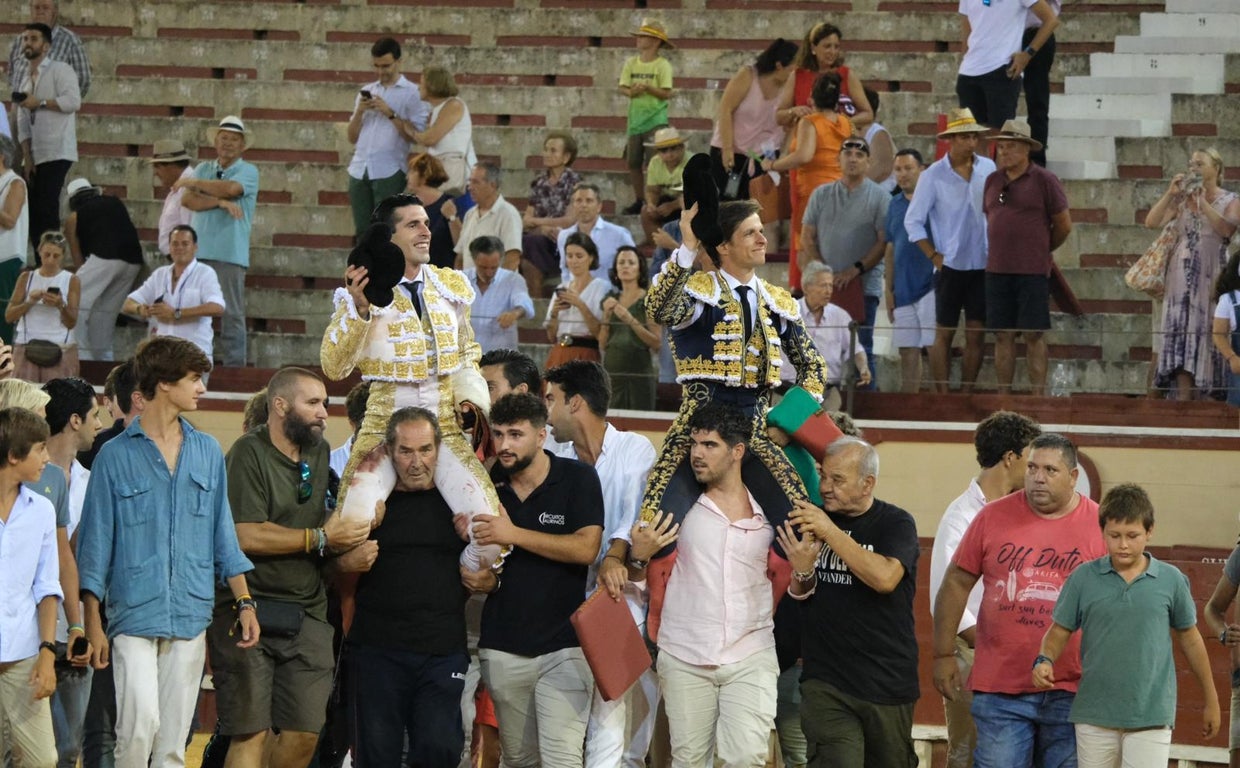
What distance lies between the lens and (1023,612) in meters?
7.30

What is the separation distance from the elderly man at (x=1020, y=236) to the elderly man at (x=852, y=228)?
2.56ft

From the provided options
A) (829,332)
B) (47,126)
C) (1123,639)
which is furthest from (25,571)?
(47,126)

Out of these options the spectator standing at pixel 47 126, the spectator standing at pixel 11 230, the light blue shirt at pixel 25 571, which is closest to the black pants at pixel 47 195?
the spectator standing at pixel 47 126

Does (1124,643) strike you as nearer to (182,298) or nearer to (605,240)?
(605,240)

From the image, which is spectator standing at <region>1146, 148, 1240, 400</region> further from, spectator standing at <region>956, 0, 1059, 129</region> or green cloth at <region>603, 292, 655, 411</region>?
green cloth at <region>603, 292, 655, 411</region>

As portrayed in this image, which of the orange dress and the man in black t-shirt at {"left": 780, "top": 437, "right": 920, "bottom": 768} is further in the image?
the orange dress

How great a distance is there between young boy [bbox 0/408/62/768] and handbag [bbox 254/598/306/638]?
2.44ft

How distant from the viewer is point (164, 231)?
42.1 ft

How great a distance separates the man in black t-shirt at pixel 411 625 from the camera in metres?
7.34

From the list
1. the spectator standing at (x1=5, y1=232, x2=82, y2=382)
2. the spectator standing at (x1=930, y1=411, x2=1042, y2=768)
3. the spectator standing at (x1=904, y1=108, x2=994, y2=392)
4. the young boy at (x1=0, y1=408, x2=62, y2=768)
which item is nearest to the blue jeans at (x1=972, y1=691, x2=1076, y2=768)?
the spectator standing at (x1=930, y1=411, x2=1042, y2=768)

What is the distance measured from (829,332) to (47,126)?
6.28 m

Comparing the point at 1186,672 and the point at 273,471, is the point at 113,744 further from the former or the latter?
the point at 1186,672

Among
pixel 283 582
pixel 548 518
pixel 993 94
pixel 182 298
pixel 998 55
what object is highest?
pixel 998 55

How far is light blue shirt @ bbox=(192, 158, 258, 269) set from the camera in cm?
1238
